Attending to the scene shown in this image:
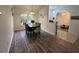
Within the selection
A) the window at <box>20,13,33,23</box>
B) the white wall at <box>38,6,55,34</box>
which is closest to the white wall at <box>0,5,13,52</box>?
the white wall at <box>38,6,55,34</box>

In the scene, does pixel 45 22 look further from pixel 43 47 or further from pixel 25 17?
pixel 43 47

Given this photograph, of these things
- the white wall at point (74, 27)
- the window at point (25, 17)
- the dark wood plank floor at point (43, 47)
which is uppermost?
the window at point (25, 17)

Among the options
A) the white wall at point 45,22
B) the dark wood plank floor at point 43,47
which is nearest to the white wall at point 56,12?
the white wall at point 45,22

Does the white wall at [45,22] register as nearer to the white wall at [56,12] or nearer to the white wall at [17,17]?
the white wall at [56,12]

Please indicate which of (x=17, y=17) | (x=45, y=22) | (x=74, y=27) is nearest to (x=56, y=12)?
(x=45, y=22)

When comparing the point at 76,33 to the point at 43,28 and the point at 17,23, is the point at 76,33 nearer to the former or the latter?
the point at 43,28

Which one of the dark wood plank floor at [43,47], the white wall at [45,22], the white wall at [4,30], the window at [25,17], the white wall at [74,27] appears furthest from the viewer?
the window at [25,17]

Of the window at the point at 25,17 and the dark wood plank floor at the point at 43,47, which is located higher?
the window at the point at 25,17

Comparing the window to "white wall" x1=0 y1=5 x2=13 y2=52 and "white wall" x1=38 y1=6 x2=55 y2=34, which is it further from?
"white wall" x1=0 y1=5 x2=13 y2=52

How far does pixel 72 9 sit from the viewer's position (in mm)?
7320

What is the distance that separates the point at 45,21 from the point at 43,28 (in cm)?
57

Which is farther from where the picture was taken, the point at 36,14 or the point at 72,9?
the point at 36,14

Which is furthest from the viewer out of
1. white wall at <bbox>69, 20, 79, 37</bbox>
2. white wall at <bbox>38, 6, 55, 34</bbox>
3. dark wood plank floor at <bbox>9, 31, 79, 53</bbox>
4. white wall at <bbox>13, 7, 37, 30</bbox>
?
white wall at <bbox>13, 7, 37, 30</bbox>
